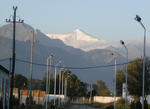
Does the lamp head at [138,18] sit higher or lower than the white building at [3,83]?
higher

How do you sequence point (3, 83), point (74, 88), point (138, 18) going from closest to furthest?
point (138, 18)
point (3, 83)
point (74, 88)

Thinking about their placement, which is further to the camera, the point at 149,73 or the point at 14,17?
the point at 149,73

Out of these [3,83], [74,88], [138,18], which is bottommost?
[74,88]

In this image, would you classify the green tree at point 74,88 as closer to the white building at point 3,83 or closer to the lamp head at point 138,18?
the white building at point 3,83

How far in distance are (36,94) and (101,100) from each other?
1614 inches

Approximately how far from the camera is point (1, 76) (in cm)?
3284

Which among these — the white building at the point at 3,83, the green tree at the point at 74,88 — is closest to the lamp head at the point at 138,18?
the white building at the point at 3,83

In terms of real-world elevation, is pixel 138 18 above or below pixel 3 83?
above

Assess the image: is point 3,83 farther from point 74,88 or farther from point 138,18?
point 74,88

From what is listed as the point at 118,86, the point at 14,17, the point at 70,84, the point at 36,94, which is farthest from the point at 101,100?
the point at 14,17

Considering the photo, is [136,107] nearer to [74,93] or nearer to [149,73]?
[149,73]

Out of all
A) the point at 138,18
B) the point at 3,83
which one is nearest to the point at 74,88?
the point at 3,83

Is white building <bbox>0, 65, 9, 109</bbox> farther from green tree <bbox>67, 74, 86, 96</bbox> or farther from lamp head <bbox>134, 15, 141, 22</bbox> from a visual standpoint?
green tree <bbox>67, 74, 86, 96</bbox>

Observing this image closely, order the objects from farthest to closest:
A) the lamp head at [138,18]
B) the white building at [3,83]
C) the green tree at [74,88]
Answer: the green tree at [74,88] → the white building at [3,83] → the lamp head at [138,18]
